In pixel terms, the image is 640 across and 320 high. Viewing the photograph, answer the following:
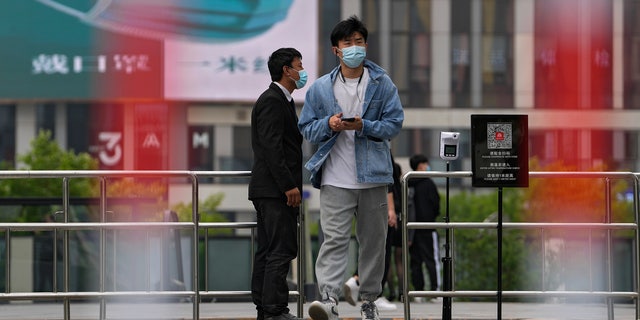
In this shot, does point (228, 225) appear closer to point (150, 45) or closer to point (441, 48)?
point (150, 45)

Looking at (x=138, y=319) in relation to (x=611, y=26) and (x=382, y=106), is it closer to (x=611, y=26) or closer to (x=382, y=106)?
(x=382, y=106)

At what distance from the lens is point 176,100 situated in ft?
220


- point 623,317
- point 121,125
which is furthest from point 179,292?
point 121,125

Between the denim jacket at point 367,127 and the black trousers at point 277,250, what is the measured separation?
368 mm

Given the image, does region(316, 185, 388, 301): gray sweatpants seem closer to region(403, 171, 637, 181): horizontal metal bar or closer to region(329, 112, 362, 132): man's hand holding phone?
region(329, 112, 362, 132): man's hand holding phone

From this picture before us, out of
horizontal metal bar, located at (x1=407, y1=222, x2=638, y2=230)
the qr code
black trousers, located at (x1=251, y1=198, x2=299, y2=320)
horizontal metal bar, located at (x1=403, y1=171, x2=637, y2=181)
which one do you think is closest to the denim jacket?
black trousers, located at (x1=251, y1=198, x2=299, y2=320)

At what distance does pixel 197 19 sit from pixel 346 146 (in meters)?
57.2

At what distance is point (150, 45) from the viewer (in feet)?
210

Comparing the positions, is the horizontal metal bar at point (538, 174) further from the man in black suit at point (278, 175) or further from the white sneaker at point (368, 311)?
the white sneaker at point (368, 311)

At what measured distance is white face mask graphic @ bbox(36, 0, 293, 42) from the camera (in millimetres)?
64312

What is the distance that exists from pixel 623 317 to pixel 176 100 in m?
56.9

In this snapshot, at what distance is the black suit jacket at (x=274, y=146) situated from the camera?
906 centimetres

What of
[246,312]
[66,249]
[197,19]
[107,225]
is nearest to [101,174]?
[107,225]

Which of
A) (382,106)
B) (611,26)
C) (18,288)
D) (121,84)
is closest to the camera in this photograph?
(382,106)
